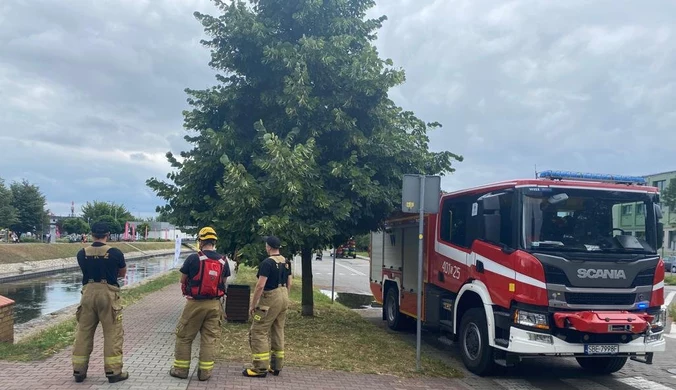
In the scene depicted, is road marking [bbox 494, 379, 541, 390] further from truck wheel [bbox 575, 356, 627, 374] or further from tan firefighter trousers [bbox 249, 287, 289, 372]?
tan firefighter trousers [bbox 249, 287, 289, 372]

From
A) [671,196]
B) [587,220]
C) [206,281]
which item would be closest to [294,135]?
[206,281]

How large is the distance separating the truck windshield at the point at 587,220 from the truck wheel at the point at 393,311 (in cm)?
505

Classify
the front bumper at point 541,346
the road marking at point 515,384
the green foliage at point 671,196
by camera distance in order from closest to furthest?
the front bumper at point 541,346, the road marking at point 515,384, the green foliage at point 671,196

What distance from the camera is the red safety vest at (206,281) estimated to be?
676cm

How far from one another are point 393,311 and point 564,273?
218 inches

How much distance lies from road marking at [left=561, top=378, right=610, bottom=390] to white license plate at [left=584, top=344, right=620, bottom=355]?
0.73m

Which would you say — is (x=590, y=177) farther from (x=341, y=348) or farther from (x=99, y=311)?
(x=99, y=311)

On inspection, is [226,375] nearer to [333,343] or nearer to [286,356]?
[286,356]

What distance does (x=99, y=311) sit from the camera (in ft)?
21.5

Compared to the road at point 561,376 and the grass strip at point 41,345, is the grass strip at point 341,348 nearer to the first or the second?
the road at point 561,376

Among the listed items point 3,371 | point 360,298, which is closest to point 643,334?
point 3,371

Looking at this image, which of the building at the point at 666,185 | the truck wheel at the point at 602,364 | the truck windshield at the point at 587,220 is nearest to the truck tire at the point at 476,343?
the truck windshield at the point at 587,220


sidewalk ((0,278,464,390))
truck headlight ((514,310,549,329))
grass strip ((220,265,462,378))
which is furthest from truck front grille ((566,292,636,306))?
grass strip ((220,265,462,378))

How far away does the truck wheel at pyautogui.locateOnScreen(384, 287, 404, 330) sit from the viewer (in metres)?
12.5
